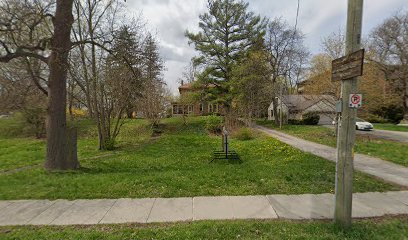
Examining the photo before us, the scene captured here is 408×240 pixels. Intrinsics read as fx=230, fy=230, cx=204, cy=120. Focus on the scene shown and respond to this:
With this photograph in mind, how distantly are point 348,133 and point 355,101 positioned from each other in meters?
0.51

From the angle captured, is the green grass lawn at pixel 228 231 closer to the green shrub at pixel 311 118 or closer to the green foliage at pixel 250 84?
the green foliage at pixel 250 84

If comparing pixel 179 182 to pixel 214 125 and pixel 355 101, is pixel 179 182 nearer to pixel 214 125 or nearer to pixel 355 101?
pixel 355 101

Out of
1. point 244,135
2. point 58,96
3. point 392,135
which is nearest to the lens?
point 58,96

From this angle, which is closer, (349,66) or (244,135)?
(349,66)

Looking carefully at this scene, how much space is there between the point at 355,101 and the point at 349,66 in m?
0.56

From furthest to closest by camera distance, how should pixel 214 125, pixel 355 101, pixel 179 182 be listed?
pixel 214 125 → pixel 179 182 → pixel 355 101

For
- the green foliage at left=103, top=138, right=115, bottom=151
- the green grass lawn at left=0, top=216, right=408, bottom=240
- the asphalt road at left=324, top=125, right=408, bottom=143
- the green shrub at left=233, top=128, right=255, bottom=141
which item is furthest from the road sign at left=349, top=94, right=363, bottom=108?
the asphalt road at left=324, top=125, right=408, bottom=143

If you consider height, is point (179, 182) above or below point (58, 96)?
below

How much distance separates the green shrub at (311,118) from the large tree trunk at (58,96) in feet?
97.9

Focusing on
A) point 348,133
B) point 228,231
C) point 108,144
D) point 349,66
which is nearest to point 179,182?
point 228,231

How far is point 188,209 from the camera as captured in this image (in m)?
4.59

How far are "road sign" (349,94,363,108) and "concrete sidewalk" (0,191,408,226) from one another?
2.11m

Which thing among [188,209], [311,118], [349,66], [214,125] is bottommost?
[188,209]

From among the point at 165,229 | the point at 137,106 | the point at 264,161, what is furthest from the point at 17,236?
the point at 137,106
